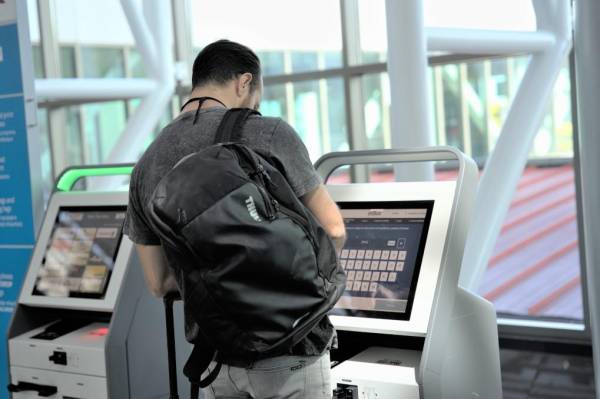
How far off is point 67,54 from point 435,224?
6.33 m

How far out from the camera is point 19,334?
11.5 feet

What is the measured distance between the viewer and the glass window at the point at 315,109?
637 cm

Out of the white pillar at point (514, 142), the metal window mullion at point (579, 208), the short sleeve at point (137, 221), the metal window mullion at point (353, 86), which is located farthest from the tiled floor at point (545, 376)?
the short sleeve at point (137, 221)

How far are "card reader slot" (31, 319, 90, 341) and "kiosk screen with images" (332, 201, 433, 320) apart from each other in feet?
4.53

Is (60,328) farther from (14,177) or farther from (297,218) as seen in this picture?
(297,218)

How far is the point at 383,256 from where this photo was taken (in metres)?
2.59

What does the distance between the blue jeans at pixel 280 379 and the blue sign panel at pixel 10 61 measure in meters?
2.45

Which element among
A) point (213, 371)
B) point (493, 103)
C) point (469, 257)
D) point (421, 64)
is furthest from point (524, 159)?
point (213, 371)

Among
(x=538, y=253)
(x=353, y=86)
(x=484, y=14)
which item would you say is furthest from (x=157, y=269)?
(x=538, y=253)

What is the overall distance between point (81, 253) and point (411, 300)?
1647mm

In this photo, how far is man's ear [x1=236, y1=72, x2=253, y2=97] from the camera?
2.04 metres

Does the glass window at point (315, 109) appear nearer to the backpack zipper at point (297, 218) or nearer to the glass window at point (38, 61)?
the glass window at point (38, 61)

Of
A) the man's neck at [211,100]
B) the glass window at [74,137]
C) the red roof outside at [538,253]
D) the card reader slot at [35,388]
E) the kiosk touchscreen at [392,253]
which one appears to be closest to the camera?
the man's neck at [211,100]

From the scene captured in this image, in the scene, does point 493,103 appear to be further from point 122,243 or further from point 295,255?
point 295,255
